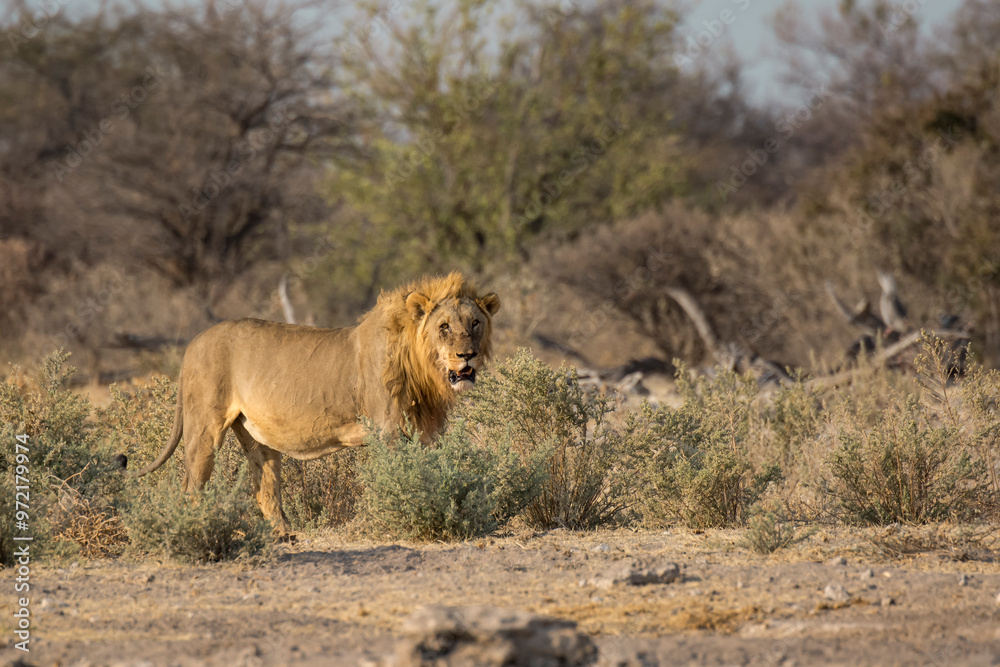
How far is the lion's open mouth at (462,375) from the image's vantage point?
22.2 feet

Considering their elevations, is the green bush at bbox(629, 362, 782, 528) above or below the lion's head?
below

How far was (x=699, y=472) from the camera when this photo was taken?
23.2ft

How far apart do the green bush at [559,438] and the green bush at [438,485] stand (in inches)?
15.1

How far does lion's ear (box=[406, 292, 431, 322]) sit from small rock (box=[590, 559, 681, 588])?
2329 millimetres

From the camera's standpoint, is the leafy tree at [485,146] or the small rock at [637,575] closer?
the small rock at [637,575]

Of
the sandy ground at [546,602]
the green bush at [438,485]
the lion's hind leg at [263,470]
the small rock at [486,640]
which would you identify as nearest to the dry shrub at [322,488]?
the lion's hind leg at [263,470]

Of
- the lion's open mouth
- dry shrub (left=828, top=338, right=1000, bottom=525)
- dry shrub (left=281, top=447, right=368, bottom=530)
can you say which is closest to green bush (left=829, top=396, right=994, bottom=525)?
dry shrub (left=828, top=338, right=1000, bottom=525)

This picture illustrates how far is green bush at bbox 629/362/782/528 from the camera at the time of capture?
281 inches

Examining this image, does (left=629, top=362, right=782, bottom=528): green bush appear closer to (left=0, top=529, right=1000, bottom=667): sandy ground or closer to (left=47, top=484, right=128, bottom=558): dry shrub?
(left=0, top=529, right=1000, bottom=667): sandy ground

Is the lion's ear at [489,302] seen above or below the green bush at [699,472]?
above

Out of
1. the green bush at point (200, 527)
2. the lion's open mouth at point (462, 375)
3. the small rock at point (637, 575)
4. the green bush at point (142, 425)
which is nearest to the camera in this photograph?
the small rock at point (637, 575)

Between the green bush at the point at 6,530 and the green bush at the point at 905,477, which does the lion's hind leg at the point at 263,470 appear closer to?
the green bush at the point at 6,530

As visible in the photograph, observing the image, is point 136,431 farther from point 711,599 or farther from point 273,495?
point 711,599

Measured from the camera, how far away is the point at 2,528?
6090mm
